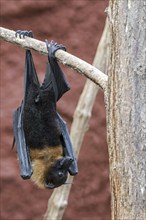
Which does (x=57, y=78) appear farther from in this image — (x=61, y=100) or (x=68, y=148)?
(x=61, y=100)

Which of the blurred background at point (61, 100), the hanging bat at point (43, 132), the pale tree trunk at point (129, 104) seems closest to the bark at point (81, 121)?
the hanging bat at point (43, 132)

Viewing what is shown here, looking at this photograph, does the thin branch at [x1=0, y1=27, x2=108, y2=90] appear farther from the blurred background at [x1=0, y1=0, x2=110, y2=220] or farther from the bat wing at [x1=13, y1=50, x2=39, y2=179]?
the blurred background at [x1=0, y1=0, x2=110, y2=220]

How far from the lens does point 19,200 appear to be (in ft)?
12.5

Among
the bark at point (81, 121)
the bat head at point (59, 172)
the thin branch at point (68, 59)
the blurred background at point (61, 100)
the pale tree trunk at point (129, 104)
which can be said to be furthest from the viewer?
the blurred background at point (61, 100)

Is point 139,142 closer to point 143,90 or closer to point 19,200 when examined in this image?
point 143,90

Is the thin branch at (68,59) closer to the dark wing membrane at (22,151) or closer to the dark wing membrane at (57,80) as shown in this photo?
the dark wing membrane at (57,80)

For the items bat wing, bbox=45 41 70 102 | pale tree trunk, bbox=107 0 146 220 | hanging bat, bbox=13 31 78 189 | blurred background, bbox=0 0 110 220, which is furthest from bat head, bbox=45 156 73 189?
blurred background, bbox=0 0 110 220

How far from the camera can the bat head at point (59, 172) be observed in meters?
2.46

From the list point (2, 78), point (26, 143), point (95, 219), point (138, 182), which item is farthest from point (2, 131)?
point (138, 182)

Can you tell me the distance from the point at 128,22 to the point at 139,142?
0.93ft

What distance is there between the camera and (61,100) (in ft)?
12.3

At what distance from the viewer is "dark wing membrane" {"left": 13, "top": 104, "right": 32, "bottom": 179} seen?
8.00 feet

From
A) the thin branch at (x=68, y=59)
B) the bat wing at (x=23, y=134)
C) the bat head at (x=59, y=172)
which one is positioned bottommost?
the bat head at (x=59, y=172)

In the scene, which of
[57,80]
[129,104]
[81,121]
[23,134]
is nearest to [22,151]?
[23,134]
